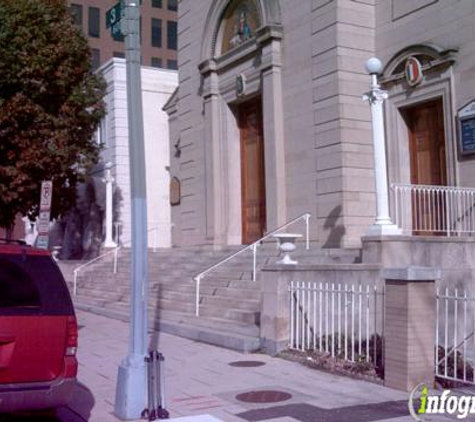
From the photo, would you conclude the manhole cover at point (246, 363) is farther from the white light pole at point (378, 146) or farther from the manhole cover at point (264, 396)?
the white light pole at point (378, 146)

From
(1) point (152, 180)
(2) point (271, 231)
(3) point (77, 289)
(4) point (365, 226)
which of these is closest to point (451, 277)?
(4) point (365, 226)

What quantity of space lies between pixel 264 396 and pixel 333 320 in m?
2.38

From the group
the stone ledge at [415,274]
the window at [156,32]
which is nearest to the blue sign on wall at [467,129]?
the stone ledge at [415,274]

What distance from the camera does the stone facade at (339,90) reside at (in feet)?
47.6

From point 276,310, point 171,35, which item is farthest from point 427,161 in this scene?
point 171,35

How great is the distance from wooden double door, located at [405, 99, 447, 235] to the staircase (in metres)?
2.03

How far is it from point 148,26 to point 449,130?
44304 millimetres

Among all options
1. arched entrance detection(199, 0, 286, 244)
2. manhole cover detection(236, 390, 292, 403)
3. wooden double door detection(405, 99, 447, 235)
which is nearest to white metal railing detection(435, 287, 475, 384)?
manhole cover detection(236, 390, 292, 403)

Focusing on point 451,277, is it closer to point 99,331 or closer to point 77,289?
point 99,331

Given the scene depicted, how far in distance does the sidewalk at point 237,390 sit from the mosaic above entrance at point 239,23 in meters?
10.4

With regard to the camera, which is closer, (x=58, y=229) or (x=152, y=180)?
(x=152, y=180)

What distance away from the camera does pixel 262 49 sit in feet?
58.7

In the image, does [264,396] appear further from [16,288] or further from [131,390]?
[16,288]

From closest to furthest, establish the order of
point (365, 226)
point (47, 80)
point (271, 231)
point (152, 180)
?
point (365, 226), point (271, 231), point (47, 80), point (152, 180)
